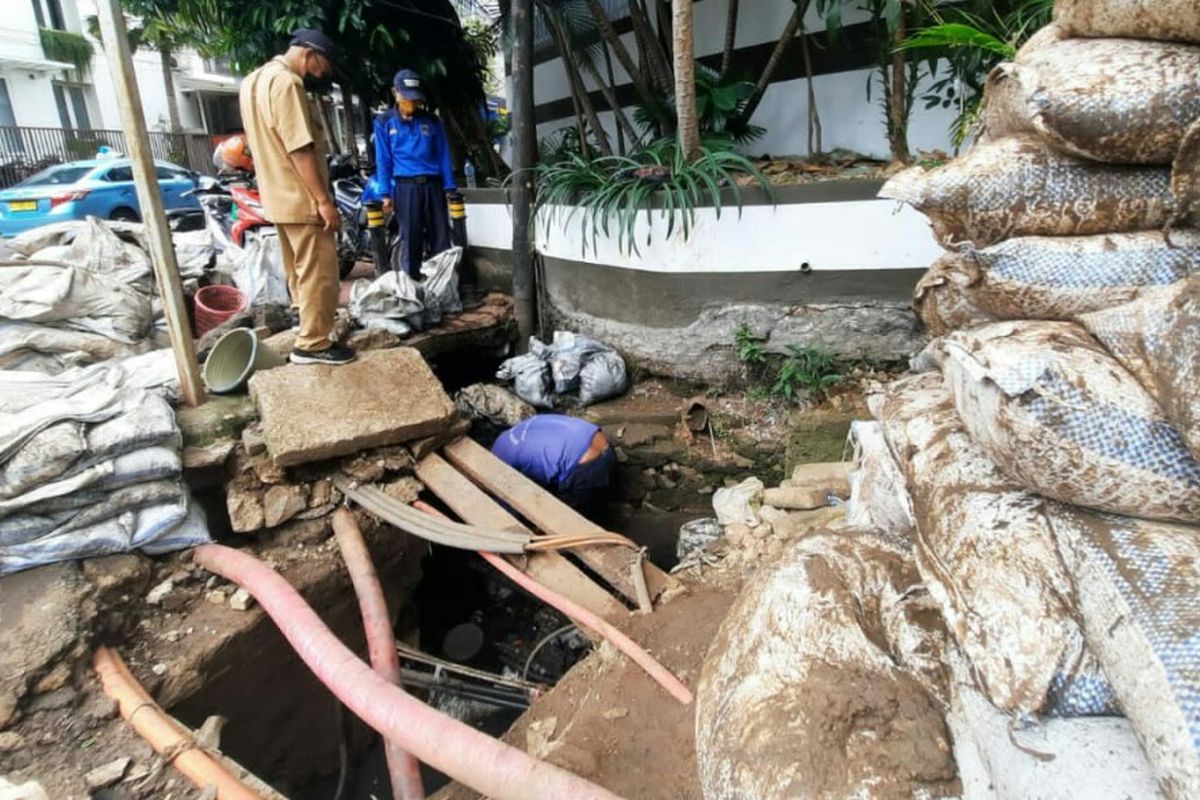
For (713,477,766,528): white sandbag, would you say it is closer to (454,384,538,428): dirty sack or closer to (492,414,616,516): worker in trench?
(492,414,616,516): worker in trench

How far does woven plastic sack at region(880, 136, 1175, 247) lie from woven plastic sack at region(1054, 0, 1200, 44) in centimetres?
23

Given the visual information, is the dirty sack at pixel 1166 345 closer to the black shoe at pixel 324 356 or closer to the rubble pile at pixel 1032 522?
the rubble pile at pixel 1032 522

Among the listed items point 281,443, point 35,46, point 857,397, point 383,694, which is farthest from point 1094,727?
point 35,46

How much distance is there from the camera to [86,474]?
7.77 ft

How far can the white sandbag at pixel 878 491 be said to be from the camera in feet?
5.29

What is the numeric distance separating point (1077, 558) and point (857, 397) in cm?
232

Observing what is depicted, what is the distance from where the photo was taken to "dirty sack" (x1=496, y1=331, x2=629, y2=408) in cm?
389

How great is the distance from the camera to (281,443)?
270 centimetres

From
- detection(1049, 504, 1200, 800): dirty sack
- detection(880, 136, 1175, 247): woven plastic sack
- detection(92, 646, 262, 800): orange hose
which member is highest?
detection(880, 136, 1175, 247): woven plastic sack

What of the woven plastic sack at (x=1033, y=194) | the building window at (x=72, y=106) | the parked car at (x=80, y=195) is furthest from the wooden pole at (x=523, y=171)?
the building window at (x=72, y=106)

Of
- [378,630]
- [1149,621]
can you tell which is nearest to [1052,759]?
[1149,621]

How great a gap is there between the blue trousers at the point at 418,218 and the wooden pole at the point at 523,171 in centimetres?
76

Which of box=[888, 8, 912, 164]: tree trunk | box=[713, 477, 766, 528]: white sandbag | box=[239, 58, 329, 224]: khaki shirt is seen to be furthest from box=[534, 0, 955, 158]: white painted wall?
box=[239, 58, 329, 224]: khaki shirt

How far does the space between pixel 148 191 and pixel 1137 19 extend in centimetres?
334
